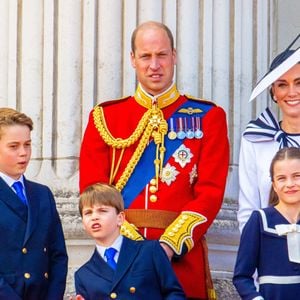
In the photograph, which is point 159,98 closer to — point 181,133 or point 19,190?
point 181,133

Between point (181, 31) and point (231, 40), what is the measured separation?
33cm

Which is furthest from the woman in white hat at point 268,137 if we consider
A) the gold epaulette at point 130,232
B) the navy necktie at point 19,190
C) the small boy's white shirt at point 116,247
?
the navy necktie at point 19,190

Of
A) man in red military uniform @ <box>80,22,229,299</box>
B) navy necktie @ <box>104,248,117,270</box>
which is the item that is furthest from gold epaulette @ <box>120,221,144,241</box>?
navy necktie @ <box>104,248,117,270</box>

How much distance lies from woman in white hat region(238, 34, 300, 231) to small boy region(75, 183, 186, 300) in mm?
554

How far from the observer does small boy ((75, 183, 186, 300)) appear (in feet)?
19.4

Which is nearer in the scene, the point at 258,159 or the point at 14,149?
the point at 14,149

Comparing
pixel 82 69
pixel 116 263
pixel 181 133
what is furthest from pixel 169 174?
pixel 82 69

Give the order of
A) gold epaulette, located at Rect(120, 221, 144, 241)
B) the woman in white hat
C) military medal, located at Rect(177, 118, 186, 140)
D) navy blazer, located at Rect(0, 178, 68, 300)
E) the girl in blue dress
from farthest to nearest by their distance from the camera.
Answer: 1. military medal, located at Rect(177, 118, 186, 140)
2. the woman in white hat
3. gold epaulette, located at Rect(120, 221, 144, 241)
4. navy blazer, located at Rect(0, 178, 68, 300)
5. the girl in blue dress

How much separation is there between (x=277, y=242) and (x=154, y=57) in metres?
1.06

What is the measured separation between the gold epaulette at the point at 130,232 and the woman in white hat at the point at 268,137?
476 millimetres

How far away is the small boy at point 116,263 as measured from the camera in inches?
233

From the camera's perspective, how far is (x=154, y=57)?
6375mm

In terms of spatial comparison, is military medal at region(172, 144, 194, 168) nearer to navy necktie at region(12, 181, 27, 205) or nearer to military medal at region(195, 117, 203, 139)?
military medal at region(195, 117, 203, 139)

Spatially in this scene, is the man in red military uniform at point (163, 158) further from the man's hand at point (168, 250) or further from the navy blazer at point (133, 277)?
the navy blazer at point (133, 277)
